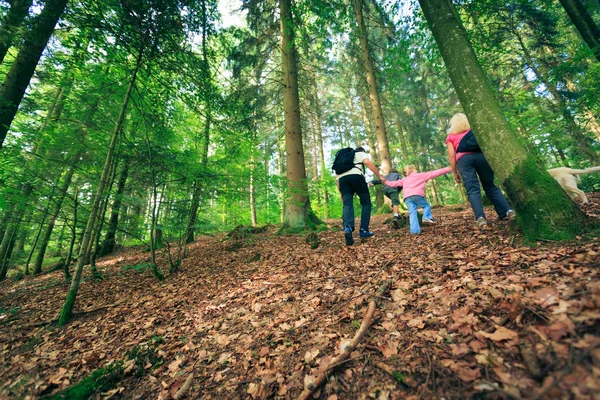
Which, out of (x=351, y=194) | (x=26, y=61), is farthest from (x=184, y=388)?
(x=26, y=61)

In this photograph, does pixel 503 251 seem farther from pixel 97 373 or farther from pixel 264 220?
pixel 264 220

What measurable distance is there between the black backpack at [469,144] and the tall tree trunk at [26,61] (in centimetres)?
689

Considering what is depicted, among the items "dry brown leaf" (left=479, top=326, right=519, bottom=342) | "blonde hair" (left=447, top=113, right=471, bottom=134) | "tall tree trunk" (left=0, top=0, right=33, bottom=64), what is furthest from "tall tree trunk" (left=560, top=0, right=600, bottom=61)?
"tall tree trunk" (left=0, top=0, right=33, bottom=64)

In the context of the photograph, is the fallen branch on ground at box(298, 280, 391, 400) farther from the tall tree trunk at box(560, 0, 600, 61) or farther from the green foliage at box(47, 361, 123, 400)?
the tall tree trunk at box(560, 0, 600, 61)

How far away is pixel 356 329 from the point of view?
1967 mm

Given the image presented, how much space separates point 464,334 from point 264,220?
18555 mm

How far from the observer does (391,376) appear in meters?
1.44

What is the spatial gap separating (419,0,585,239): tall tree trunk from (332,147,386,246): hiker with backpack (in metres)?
1.87

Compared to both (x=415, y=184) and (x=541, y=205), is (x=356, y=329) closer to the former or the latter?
(x=541, y=205)

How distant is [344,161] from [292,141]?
342 cm

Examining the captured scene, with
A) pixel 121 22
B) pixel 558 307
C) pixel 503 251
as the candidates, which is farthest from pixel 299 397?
pixel 121 22

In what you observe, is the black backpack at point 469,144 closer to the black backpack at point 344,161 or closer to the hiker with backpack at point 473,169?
the hiker with backpack at point 473,169

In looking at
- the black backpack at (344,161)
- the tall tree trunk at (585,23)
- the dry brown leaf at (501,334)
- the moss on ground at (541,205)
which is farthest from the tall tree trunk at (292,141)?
the tall tree trunk at (585,23)

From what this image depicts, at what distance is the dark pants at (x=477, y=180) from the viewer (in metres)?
3.50
